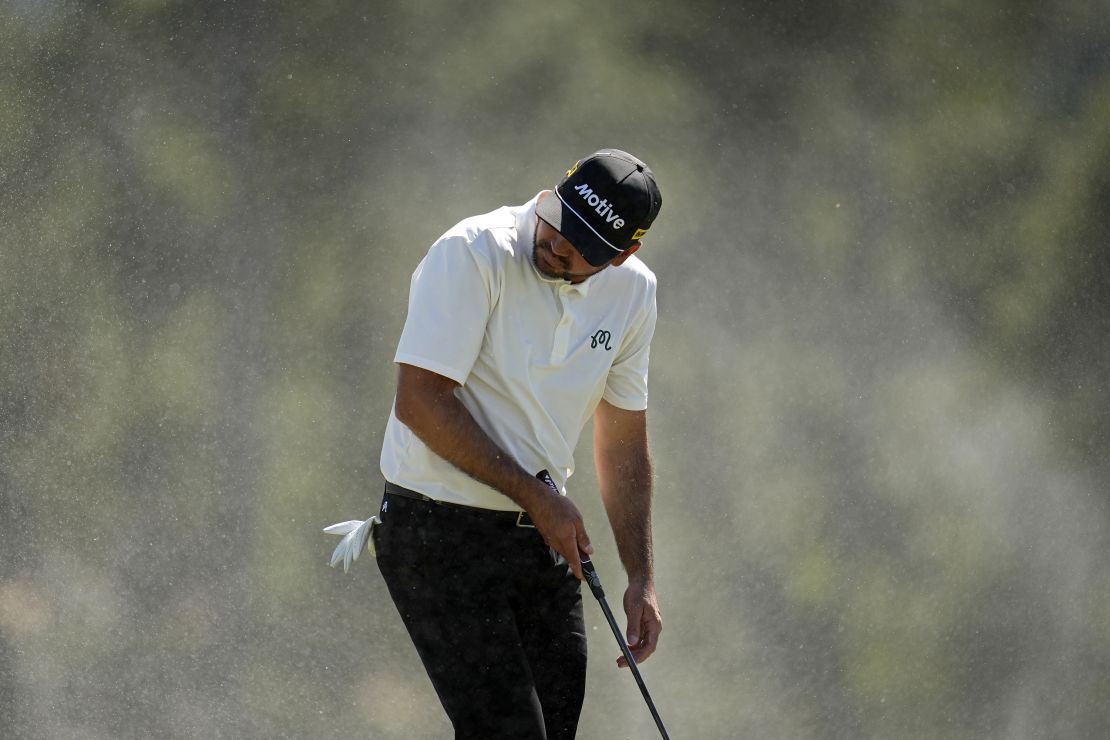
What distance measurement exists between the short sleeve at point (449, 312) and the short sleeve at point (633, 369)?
1.38ft

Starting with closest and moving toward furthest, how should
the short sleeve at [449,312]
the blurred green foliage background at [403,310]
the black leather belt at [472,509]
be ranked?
the short sleeve at [449,312] < the black leather belt at [472,509] < the blurred green foliage background at [403,310]

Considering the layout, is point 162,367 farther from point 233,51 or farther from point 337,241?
point 233,51

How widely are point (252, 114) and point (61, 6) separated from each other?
0.71 meters

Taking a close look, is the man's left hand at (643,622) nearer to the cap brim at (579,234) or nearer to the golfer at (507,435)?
the golfer at (507,435)

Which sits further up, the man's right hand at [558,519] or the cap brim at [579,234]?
the cap brim at [579,234]

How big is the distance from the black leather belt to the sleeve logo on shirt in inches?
14.7

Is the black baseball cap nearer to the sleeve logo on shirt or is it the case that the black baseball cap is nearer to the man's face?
the man's face

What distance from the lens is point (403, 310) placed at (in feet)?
10.9

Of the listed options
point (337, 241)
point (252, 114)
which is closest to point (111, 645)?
point (337, 241)

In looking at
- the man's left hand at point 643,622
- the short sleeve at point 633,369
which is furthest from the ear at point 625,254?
the man's left hand at point 643,622

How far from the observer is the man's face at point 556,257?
2.33 m

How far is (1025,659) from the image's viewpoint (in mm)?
3908

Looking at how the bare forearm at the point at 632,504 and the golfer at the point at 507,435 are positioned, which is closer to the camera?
the golfer at the point at 507,435

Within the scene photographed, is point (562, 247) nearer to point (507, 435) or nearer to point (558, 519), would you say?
point (507, 435)
